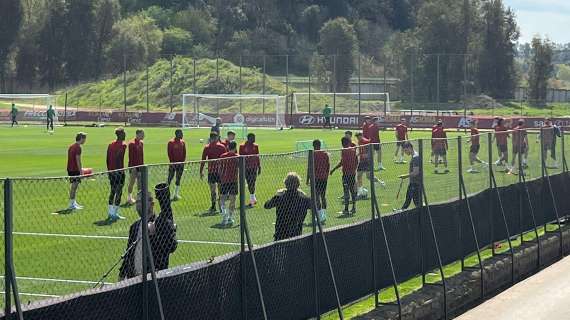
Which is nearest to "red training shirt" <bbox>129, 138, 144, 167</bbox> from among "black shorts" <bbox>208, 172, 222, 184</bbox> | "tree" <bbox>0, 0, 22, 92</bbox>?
"black shorts" <bbox>208, 172, 222, 184</bbox>

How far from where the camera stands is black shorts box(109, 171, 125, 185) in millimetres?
8844

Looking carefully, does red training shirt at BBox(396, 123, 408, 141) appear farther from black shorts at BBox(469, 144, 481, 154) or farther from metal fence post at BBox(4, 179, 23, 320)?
metal fence post at BBox(4, 179, 23, 320)

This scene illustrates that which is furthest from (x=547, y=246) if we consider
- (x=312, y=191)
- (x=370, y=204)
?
(x=312, y=191)

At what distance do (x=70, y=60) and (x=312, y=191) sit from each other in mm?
106546

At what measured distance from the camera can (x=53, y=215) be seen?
31.5ft

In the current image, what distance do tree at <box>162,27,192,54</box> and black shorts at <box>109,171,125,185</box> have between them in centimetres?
12429

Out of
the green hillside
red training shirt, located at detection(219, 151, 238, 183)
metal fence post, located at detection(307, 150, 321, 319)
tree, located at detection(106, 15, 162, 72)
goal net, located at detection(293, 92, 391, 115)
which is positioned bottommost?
metal fence post, located at detection(307, 150, 321, 319)

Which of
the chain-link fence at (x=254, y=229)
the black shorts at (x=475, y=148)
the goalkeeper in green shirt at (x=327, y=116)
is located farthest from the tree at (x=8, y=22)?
the chain-link fence at (x=254, y=229)

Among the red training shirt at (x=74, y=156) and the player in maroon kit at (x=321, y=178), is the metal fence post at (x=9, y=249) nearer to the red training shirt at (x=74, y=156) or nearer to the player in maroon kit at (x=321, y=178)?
the player in maroon kit at (x=321, y=178)

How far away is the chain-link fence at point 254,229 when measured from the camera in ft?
28.8

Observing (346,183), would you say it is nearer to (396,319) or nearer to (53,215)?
(396,319)

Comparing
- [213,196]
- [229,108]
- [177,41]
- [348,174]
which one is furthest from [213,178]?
[177,41]

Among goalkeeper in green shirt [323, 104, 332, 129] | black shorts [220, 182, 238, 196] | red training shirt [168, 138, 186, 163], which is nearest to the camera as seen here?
black shorts [220, 182, 238, 196]

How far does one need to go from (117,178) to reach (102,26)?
113m
